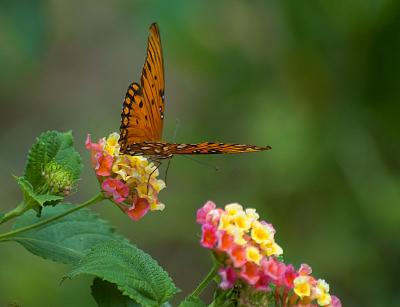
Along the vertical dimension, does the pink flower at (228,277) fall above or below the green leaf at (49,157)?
below

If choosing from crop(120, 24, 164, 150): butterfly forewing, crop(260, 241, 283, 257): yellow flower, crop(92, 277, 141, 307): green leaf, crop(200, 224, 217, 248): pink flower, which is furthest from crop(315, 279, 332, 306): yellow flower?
crop(120, 24, 164, 150): butterfly forewing

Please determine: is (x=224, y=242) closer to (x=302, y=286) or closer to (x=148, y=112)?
(x=302, y=286)

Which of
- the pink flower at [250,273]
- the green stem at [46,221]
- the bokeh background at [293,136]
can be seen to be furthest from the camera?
the bokeh background at [293,136]

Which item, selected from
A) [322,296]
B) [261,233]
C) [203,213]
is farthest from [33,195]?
[322,296]

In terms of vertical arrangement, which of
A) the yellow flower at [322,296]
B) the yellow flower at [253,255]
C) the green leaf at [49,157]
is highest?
the green leaf at [49,157]

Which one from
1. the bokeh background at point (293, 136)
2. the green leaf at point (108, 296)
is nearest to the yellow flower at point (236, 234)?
the green leaf at point (108, 296)

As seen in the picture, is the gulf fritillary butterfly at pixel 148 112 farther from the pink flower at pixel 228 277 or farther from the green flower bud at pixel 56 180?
the pink flower at pixel 228 277

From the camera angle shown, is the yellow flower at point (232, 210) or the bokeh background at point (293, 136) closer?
the yellow flower at point (232, 210)

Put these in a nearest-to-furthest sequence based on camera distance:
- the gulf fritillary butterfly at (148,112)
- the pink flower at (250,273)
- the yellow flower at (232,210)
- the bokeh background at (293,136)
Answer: the pink flower at (250,273) → the yellow flower at (232,210) → the gulf fritillary butterfly at (148,112) → the bokeh background at (293,136)

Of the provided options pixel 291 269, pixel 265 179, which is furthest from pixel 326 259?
pixel 291 269
